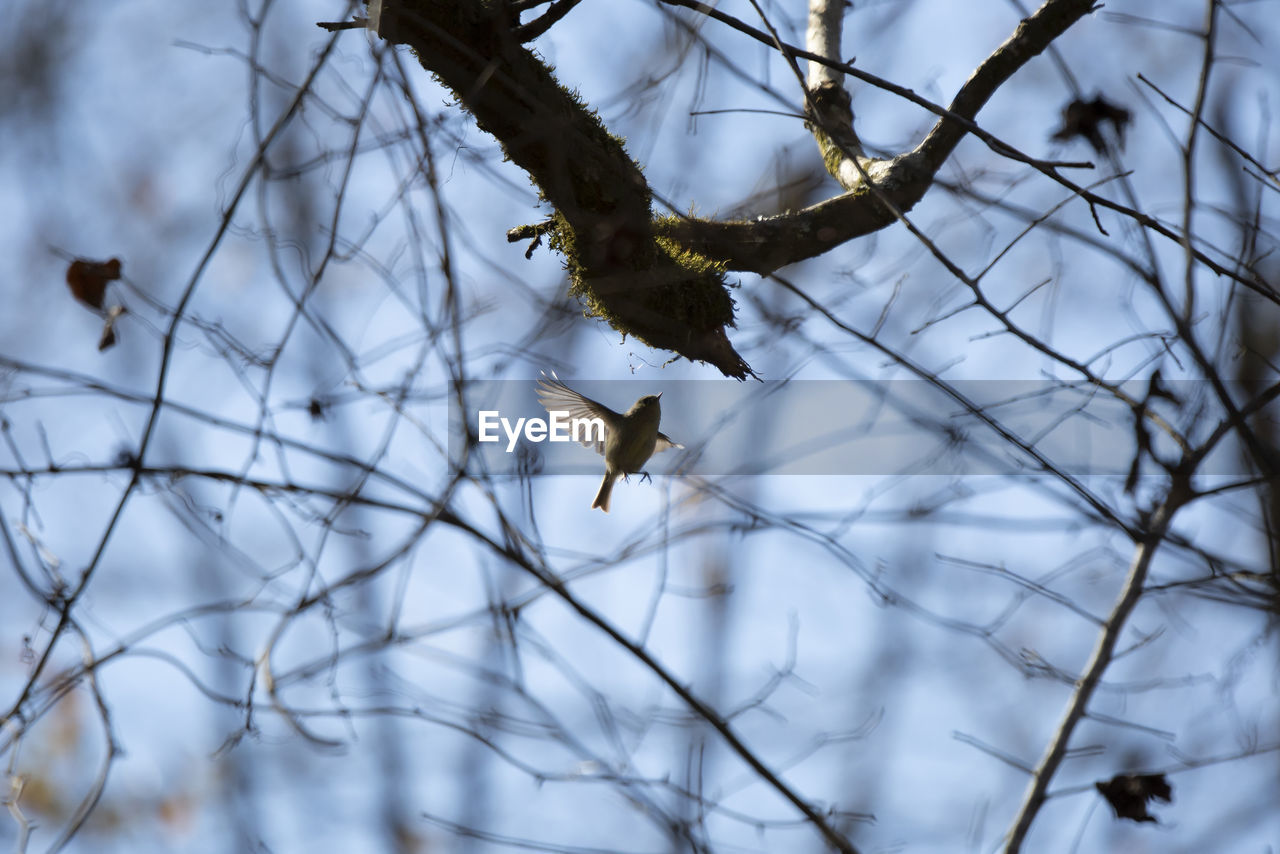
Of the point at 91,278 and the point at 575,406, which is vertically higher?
the point at 575,406

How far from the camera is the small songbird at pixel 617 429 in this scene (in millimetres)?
2346

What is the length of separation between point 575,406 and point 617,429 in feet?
0.54

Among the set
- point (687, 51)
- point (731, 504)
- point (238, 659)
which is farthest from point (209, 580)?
point (687, 51)

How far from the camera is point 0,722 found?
1.36m

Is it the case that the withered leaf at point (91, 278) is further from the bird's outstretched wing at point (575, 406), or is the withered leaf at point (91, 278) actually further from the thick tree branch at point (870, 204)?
the thick tree branch at point (870, 204)

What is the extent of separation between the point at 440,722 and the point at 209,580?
0.42 m

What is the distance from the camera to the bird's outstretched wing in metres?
2.39

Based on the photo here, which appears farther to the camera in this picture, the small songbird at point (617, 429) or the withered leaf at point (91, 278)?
the small songbird at point (617, 429)

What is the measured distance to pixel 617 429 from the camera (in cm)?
243

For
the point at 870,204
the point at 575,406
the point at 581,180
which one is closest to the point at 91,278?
the point at 581,180

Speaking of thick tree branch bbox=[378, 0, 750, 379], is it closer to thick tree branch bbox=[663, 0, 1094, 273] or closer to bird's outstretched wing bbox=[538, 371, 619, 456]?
thick tree branch bbox=[663, 0, 1094, 273]

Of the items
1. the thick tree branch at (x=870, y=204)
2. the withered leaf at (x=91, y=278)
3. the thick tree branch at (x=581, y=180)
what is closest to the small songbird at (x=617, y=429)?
the thick tree branch at (x=581, y=180)

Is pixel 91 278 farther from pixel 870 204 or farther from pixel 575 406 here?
pixel 870 204

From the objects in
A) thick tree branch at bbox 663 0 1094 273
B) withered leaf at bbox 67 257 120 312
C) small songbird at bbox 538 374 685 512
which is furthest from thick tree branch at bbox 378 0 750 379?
withered leaf at bbox 67 257 120 312
